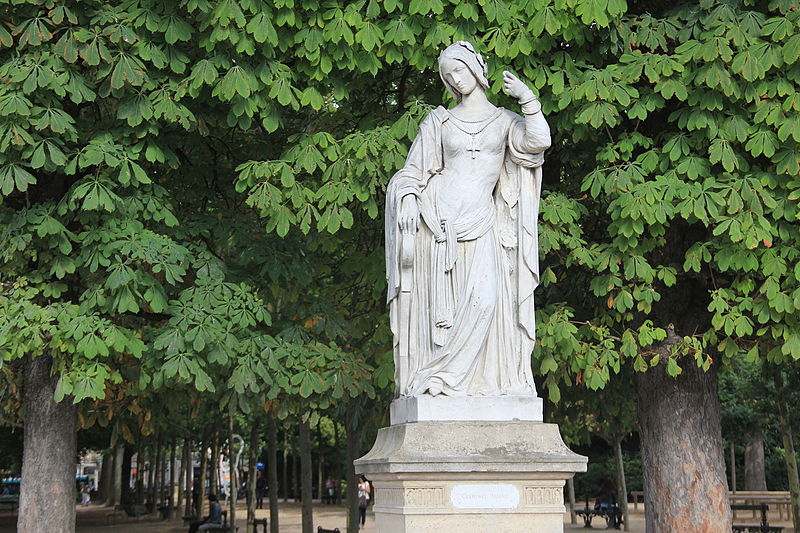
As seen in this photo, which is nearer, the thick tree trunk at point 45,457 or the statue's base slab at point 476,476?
the statue's base slab at point 476,476

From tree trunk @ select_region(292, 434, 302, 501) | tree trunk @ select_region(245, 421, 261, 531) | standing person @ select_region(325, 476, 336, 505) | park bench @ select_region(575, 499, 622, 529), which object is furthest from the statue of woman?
standing person @ select_region(325, 476, 336, 505)

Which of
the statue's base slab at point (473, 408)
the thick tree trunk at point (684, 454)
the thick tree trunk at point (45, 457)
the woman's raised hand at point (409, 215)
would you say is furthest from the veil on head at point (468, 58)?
the thick tree trunk at point (45, 457)

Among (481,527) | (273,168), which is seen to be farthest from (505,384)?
(273,168)

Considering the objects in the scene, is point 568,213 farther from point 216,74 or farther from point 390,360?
point 216,74

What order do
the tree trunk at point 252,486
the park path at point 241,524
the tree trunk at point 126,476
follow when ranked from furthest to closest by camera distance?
the tree trunk at point 126,476, the park path at point 241,524, the tree trunk at point 252,486

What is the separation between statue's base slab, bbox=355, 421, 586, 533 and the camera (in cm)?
668

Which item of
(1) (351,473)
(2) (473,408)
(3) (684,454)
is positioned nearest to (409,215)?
(2) (473,408)

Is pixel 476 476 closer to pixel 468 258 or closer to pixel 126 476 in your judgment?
pixel 468 258

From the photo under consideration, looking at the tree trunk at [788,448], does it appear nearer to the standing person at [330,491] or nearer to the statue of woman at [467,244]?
the statue of woman at [467,244]

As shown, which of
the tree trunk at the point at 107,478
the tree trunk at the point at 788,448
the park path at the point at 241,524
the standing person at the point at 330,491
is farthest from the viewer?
the tree trunk at the point at 107,478

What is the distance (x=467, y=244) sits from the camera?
7.39 metres

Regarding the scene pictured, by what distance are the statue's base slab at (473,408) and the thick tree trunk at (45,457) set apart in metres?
6.50

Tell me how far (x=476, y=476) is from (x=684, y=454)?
569cm

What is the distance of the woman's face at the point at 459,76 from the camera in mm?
7613
